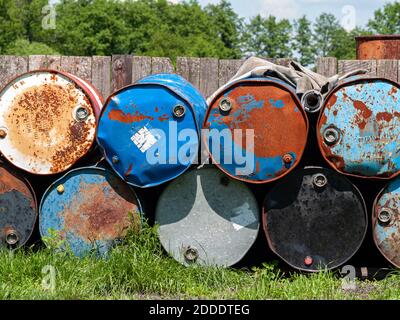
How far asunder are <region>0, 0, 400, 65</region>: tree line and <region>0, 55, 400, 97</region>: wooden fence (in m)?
29.3

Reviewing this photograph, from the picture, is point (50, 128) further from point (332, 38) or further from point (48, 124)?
point (332, 38)

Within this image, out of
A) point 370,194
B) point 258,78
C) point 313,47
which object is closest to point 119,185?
point 258,78

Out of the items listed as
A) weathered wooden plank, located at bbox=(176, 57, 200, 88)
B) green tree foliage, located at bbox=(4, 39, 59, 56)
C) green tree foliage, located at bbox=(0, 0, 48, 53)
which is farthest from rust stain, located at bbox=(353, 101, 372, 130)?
green tree foliage, located at bbox=(0, 0, 48, 53)

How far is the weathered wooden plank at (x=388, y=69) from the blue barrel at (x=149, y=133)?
7.03 ft

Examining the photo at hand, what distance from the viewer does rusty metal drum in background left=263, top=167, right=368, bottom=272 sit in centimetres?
518

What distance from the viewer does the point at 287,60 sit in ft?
21.5

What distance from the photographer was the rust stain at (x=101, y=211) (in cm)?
543

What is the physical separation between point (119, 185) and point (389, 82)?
210 cm

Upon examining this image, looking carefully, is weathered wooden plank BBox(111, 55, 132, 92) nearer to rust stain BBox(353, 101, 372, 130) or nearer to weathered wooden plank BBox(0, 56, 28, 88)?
weathered wooden plank BBox(0, 56, 28, 88)

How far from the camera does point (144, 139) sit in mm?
5270

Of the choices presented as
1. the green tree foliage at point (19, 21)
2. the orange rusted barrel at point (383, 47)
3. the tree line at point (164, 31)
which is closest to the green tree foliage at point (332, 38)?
the tree line at point (164, 31)

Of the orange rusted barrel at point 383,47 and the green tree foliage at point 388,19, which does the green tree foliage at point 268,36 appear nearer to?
the green tree foliage at point 388,19
